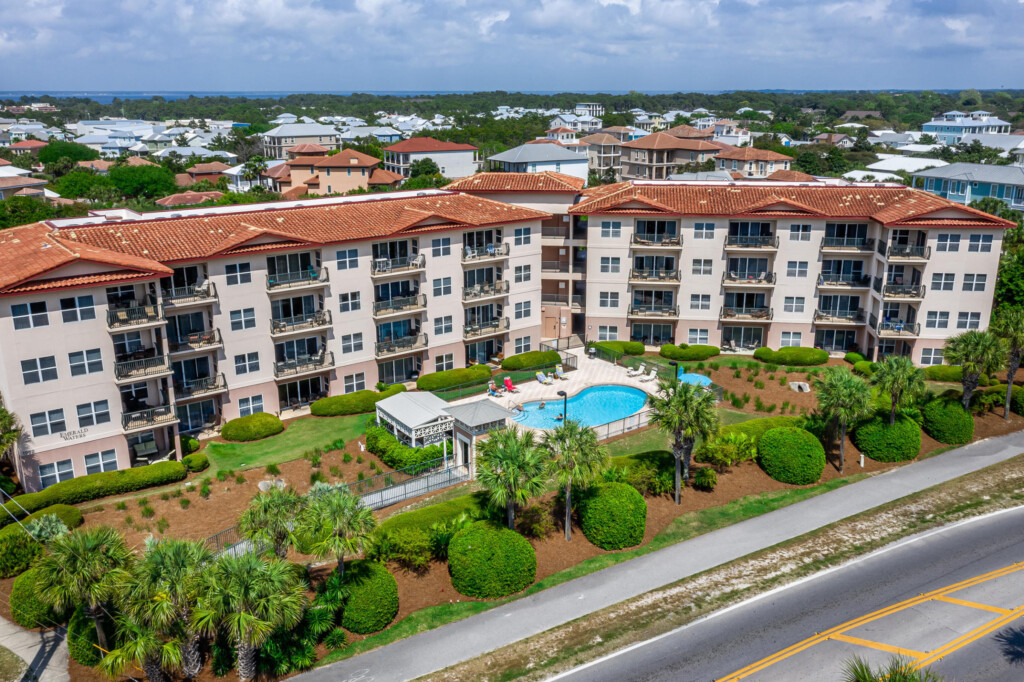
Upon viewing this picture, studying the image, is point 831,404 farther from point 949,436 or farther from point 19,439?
point 19,439

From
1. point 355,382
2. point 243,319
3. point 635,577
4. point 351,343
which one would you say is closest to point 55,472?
point 243,319

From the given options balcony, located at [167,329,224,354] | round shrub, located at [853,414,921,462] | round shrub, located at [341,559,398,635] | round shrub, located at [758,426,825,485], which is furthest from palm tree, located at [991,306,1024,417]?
balcony, located at [167,329,224,354]

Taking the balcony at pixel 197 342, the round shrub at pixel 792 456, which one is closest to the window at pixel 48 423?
the balcony at pixel 197 342

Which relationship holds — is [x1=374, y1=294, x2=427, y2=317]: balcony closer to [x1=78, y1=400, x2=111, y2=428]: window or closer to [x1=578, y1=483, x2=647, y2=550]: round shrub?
[x1=78, y1=400, x2=111, y2=428]: window

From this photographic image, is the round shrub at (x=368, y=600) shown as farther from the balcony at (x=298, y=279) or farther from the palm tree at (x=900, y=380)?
the palm tree at (x=900, y=380)

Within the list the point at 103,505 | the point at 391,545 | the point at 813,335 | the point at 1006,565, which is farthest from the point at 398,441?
the point at 813,335

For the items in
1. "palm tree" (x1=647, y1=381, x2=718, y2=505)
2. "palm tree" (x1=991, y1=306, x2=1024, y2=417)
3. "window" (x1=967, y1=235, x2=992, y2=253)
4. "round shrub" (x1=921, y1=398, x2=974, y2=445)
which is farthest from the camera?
"window" (x1=967, y1=235, x2=992, y2=253)

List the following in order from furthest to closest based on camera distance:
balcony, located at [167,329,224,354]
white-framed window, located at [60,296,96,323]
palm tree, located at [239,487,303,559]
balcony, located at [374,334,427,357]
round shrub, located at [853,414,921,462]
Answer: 1. balcony, located at [374,334,427,357]
2. balcony, located at [167,329,224,354]
3. round shrub, located at [853,414,921,462]
4. white-framed window, located at [60,296,96,323]
5. palm tree, located at [239,487,303,559]
